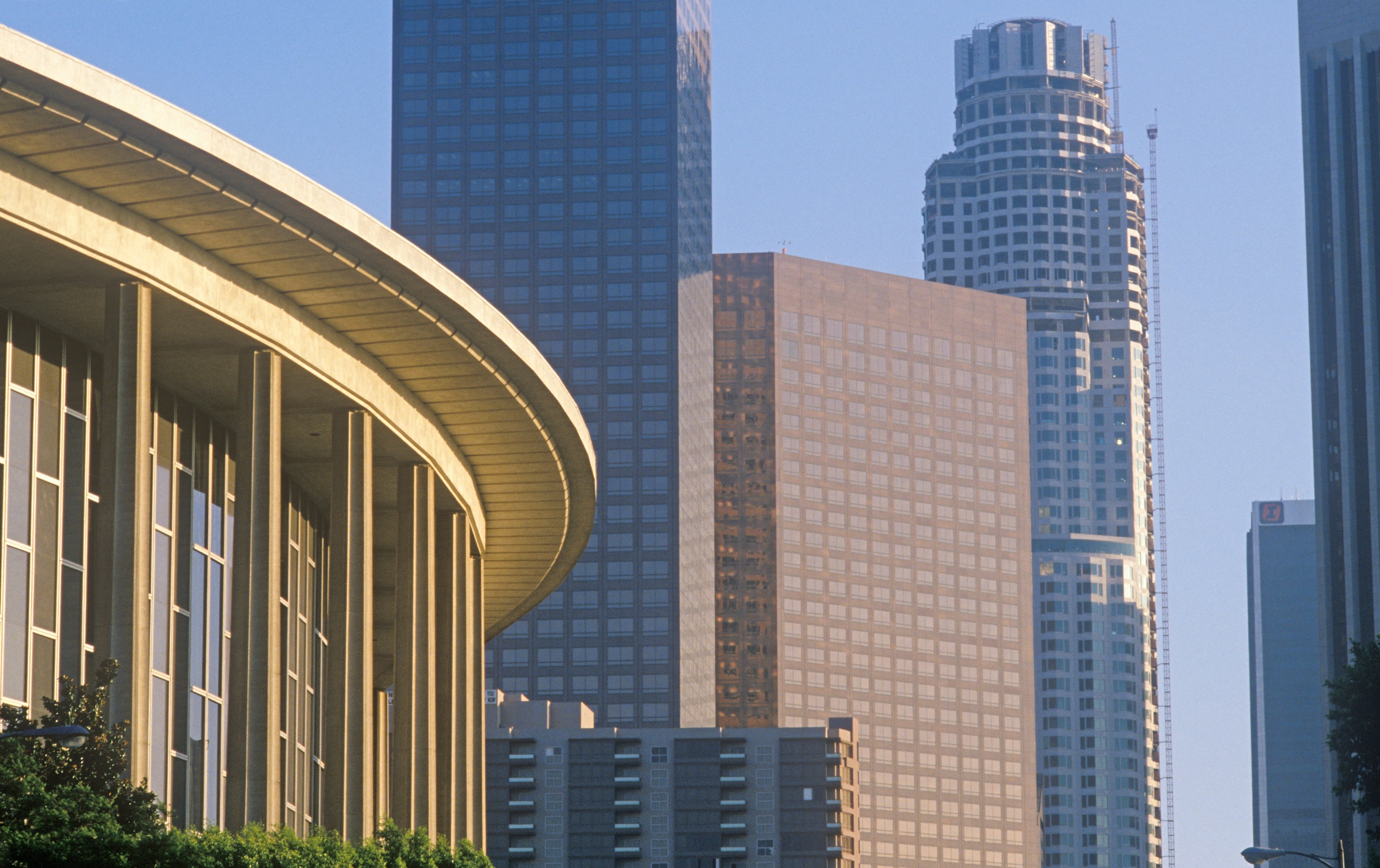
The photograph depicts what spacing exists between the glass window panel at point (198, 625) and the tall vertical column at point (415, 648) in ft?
31.4

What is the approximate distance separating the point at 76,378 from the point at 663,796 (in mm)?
157230

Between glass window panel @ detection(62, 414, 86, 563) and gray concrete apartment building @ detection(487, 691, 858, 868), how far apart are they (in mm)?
153628

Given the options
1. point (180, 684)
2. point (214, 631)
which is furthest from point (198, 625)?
point (180, 684)

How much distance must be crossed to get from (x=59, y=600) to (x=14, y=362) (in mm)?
5110

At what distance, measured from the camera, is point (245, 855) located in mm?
35500

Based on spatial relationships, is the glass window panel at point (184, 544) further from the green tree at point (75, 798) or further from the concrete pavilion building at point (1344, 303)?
the concrete pavilion building at point (1344, 303)

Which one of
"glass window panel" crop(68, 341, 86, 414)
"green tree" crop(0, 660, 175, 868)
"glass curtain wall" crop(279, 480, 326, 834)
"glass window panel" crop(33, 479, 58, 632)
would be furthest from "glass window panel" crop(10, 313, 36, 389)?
"glass curtain wall" crop(279, 480, 326, 834)

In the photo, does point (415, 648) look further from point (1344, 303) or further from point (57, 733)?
point (1344, 303)

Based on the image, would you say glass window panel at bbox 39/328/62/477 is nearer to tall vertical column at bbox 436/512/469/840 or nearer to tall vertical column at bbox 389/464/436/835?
tall vertical column at bbox 389/464/436/835

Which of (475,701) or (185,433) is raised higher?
(185,433)

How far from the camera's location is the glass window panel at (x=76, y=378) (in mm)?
44250

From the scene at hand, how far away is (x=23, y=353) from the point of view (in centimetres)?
4303

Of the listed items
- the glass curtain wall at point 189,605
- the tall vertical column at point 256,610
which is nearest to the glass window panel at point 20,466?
the glass curtain wall at point 189,605

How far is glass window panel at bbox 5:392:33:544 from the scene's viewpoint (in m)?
41.6
